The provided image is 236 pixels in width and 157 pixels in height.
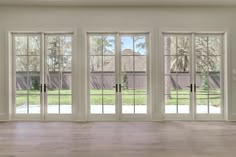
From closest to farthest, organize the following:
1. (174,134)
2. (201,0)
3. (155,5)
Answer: (174,134), (201,0), (155,5)

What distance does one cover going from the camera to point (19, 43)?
6.83 meters

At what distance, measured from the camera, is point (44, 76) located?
6.81 meters

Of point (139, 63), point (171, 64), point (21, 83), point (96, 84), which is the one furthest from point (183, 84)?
point (21, 83)

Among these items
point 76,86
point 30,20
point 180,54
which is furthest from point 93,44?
point 180,54

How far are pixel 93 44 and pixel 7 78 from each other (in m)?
2.33

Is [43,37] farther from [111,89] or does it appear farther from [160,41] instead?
[160,41]

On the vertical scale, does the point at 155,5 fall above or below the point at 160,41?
above

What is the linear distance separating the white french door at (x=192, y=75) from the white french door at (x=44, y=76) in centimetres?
258

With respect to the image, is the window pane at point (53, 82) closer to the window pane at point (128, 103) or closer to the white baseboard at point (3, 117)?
the white baseboard at point (3, 117)

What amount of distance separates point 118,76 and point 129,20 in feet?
4.75

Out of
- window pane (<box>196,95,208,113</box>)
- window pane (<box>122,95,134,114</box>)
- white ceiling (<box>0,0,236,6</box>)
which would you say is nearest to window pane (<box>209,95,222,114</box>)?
window pane (<box>196,95,208,113</box>)

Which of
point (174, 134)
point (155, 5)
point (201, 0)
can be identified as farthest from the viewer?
point (155, 5)

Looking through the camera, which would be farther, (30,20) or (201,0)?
(30,20)

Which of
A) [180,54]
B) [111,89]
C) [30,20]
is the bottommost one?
[111,89]
